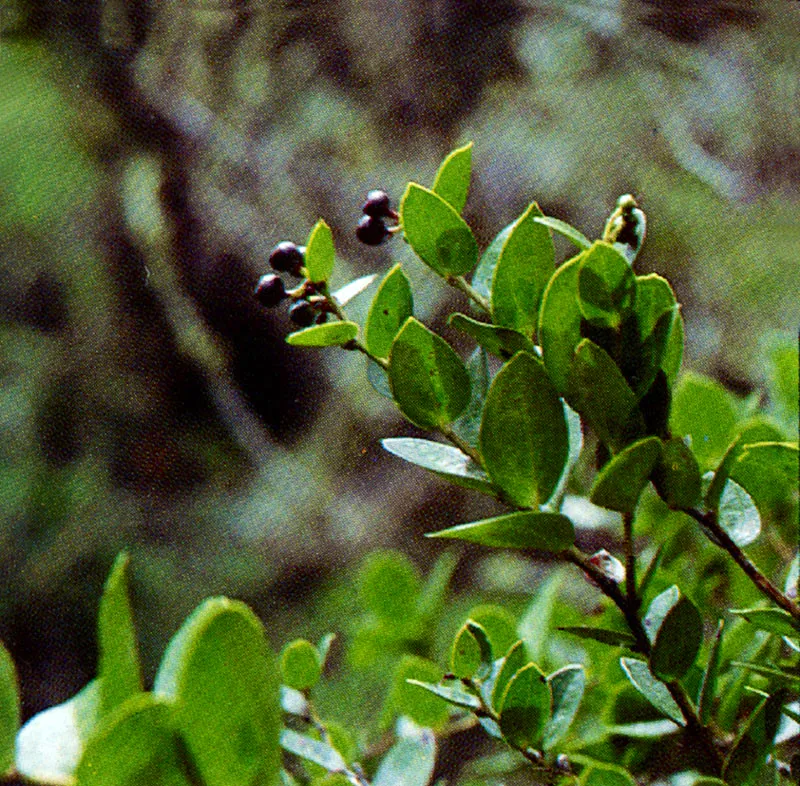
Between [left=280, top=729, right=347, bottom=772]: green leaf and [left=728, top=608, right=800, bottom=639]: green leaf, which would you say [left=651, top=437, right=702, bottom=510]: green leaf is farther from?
[left=280, top=729, right=347, bottom=772]: green leaf

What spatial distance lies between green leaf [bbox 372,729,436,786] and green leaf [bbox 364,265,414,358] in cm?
12

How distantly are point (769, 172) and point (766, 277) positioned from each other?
0.29 feet

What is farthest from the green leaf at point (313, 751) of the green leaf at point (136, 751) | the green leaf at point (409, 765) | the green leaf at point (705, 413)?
the green leaf at point (705, 413)

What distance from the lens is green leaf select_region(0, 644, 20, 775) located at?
18 cm

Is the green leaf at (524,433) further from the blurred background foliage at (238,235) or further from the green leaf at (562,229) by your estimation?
the blurred background foliage at (238,235)

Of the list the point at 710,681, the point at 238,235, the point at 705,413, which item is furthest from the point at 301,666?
the point at 238,235

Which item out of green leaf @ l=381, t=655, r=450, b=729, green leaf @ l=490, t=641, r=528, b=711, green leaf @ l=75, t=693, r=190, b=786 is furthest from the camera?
green leaf @ l=381, t=655, r=450, b=729

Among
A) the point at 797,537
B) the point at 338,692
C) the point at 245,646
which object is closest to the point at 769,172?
the point at 797,537

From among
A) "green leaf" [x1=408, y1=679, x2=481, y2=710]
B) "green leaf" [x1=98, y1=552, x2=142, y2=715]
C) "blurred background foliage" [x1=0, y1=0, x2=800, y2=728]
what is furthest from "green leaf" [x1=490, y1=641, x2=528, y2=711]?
"blurred background foliage" [x1=0, y1=0, x2=800, y2=728]

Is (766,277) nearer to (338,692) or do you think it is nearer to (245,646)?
(338,692)

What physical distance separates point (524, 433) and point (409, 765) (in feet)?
0.36

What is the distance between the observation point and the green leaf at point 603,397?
0.21 metres

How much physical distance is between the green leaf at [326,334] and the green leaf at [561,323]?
53 mm

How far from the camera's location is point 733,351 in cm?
74
